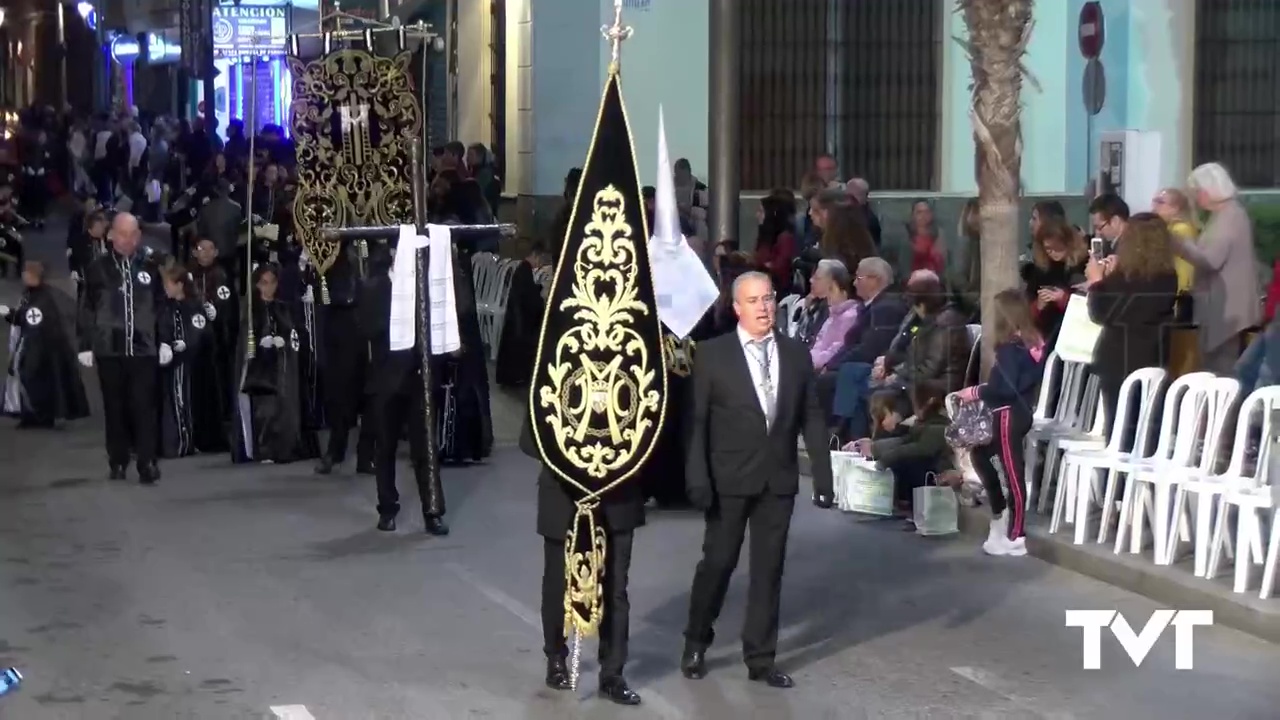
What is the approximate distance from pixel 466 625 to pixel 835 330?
16.6 ft

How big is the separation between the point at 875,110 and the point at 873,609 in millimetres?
14148

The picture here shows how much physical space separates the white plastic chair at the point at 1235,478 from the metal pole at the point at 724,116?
22.4ft

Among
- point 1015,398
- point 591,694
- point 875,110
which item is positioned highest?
point 875,110

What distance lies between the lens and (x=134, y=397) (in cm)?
1467

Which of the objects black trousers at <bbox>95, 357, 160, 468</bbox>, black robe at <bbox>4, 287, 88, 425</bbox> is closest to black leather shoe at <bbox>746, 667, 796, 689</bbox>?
black trousers at <bbox>95, 357, 160, 468</bbox>

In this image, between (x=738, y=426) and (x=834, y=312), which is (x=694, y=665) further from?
(x=834, y=312)

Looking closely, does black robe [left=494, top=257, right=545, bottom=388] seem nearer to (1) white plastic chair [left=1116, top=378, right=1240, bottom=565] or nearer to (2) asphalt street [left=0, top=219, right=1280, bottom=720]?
(2) asphalt street [left=0, top=219, right=1280, bottom=720]

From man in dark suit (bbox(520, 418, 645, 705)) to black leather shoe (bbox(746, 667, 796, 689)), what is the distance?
0.59 m

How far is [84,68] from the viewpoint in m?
66.1

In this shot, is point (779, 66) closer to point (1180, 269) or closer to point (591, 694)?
point (1180, 269)

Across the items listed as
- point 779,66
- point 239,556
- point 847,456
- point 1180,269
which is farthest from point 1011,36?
point 779,66

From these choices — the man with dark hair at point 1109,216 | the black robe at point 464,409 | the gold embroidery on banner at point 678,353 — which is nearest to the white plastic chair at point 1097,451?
the man with dark hair at point 1109,216

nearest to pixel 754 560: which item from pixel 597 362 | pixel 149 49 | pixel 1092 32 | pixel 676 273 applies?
pixel 597 362

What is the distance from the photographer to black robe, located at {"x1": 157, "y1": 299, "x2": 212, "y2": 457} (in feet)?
52.1
